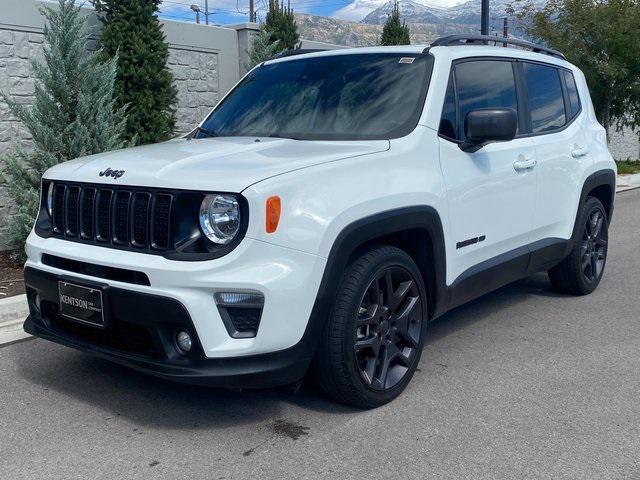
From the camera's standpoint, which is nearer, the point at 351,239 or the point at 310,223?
the point at 310,223

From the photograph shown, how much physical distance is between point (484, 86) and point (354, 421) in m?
2.36

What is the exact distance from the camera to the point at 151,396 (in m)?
4.09

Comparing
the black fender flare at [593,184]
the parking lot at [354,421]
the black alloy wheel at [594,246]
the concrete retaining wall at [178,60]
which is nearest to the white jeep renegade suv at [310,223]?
the parking lot at [354,421]

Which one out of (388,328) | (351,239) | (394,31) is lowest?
(388,328)

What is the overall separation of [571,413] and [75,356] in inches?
116

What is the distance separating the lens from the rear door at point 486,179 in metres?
4.34

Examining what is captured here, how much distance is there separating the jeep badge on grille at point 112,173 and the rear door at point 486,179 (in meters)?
1.76

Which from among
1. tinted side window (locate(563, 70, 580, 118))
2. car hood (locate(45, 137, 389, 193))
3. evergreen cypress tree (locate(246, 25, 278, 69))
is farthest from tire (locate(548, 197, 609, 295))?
evergreen cypress tree (locate(246, 25, 278, 69))

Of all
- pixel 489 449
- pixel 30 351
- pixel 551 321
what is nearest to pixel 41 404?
pixel 30 351

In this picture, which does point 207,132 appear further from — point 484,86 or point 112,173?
point 484,86

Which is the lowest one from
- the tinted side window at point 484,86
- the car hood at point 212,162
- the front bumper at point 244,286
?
the front bumper at point 244,286

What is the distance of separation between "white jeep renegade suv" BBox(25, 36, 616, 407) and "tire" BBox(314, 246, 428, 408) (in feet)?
0.03

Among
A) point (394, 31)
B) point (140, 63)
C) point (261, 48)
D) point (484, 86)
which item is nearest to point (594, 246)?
point (484, 86)

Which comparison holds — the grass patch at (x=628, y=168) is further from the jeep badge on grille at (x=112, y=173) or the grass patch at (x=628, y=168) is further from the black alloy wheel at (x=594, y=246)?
the jeep badge on grille at (x=112, y=173)
